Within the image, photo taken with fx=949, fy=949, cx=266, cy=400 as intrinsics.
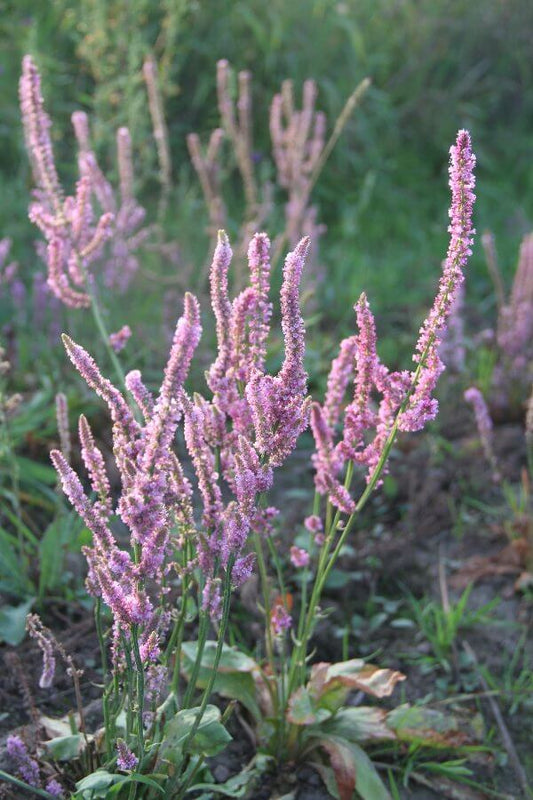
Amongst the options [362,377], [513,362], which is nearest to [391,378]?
[362,377]

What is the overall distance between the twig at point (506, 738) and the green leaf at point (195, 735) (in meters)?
0.85

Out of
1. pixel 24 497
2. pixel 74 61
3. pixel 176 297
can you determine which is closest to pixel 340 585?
pixel 24 497

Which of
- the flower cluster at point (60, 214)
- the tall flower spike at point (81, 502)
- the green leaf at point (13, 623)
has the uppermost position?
the flower cluster at point (60, 214)

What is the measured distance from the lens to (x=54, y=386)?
3533mm

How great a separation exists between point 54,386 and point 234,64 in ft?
11.4

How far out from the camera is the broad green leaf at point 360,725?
6.94ft

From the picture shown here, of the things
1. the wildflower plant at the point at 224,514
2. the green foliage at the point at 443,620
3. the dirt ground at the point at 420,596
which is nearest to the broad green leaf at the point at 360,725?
the wildflower plant at the point at 224,514

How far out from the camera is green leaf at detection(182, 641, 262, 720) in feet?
7.03

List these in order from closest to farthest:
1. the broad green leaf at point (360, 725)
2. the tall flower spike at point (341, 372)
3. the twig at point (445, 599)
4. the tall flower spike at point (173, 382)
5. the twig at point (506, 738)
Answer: the tall flower spike at point (173, 382) < the tall flower spike at point (341, 372) < the broad green leaf at point (360, 725) < the twig at point (506, 738) < the twig at point (445, 599)

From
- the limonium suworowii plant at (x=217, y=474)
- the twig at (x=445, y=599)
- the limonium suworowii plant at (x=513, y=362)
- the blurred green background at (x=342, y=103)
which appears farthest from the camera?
the blurred green background at (x=342, y=103)

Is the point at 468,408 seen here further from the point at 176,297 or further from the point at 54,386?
the point at 54,386

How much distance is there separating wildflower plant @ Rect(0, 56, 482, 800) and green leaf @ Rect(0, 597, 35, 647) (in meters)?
0.45

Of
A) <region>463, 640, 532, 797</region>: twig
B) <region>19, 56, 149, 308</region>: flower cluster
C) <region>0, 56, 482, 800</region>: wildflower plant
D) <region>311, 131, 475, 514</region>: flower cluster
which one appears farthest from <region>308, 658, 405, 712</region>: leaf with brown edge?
<region>19, 56, 149, 308</region>: flower cluster

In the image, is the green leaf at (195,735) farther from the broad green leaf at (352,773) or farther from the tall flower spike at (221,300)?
the tall flower spike at (221,300)
